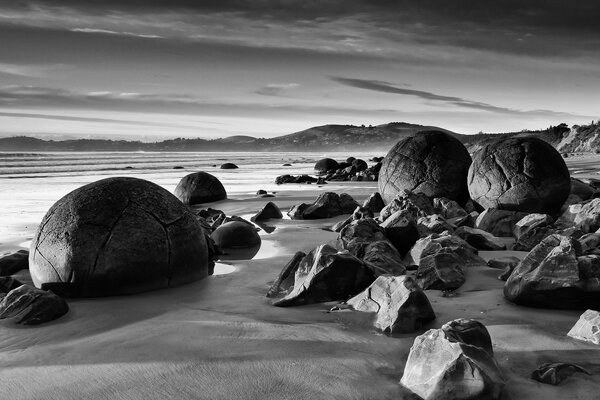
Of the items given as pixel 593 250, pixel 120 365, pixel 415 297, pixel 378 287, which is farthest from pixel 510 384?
pixel 593 250

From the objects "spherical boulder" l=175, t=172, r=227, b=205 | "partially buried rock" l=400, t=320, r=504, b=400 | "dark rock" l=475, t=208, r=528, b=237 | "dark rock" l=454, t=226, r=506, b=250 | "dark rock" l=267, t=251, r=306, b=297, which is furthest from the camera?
"spherical boulder" l=175, t=172, r=227, b=205

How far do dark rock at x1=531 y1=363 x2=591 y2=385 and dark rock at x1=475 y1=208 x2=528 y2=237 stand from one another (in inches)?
176

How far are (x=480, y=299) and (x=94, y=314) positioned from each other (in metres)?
2.89

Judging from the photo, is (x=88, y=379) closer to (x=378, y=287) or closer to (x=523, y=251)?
(x=378, y=287)

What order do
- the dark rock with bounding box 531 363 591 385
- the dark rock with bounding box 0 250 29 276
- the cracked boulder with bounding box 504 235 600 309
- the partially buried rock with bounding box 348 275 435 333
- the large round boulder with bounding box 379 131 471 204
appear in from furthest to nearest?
the large round boulder with bounding box 379 131 471 204 → the dark rock with bounding box 0 250 29 276 → the cracked boulder with bounding box 504 235 600 309 → the partially buried rock with bounding box 348 275 435 333 → the dark rock with bounding box 531 363 591 385

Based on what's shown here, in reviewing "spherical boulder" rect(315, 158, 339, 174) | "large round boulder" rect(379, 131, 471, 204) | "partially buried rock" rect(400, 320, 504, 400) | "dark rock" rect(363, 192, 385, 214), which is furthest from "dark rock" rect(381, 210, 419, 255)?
"spherical boulder" rect(315, 158, 339, 174)

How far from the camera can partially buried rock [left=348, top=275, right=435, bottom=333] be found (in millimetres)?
3355

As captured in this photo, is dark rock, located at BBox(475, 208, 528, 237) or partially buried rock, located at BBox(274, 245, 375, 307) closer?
partially buried rock, located at BBox(274, 245, 375, 307)

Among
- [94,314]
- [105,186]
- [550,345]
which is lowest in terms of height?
[94,314]

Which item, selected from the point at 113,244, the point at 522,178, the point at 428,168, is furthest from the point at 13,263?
the point at 522,178

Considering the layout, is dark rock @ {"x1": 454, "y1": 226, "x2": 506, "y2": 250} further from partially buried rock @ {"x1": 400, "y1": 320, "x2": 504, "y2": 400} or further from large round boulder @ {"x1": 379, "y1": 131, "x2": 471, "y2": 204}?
partially buried rock @ {"x1": 400, "y1": 320, "x2": 504, "y2": 400}

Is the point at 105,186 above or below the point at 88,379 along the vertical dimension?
above

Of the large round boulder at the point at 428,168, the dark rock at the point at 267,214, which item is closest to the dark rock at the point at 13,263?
the dark rock at the point at 267,214

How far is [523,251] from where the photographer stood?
5.93 meters
